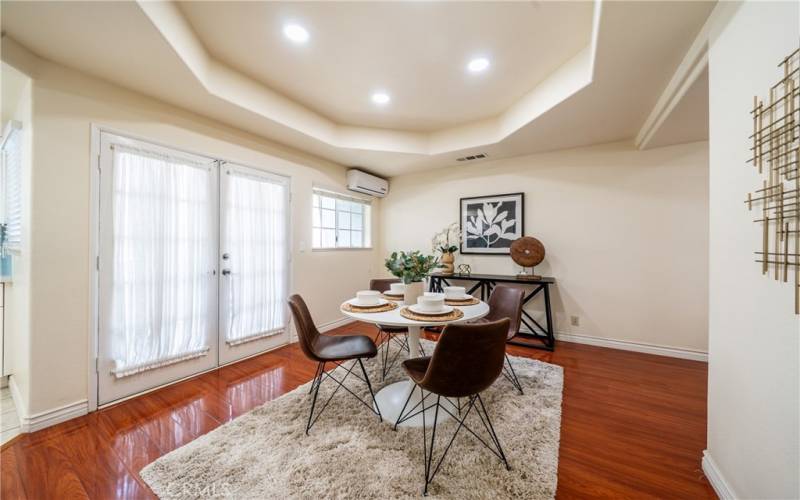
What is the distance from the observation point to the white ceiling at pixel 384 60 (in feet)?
5.19

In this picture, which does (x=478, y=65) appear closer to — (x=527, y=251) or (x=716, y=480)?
(x=527, y=251)

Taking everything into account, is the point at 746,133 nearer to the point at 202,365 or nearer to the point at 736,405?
the point at 736,405

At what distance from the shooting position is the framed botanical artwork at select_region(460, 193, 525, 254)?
12.4 ft

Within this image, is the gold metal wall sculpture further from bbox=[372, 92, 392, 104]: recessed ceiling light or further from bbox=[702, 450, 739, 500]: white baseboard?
bbox=[372, 92, 392, 104]: recessed ceiling light

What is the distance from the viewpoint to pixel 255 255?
9.95 feet

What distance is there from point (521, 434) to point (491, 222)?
279cm

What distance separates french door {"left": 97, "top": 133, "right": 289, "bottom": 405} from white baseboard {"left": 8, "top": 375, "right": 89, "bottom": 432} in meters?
A: 0.11

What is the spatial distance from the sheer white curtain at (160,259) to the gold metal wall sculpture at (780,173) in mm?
3593

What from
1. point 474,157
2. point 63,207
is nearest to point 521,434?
point 474,157

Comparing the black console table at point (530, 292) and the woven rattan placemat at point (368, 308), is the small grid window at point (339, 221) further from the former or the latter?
the woven rattan placemat at point (368, 308)

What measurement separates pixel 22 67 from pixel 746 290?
4.08 metres

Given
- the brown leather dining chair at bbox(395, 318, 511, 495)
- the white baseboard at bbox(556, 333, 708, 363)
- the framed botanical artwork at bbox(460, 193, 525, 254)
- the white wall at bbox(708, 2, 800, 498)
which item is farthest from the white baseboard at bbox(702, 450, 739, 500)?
the framed botanical artwork at bbox(460, 193, 525, 254)

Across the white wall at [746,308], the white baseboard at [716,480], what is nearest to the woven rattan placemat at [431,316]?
the white wall at [746,308]

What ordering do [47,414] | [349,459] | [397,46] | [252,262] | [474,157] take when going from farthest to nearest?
[474,157]
[252,262]
[397,46]
[47,414]
[349,459]
